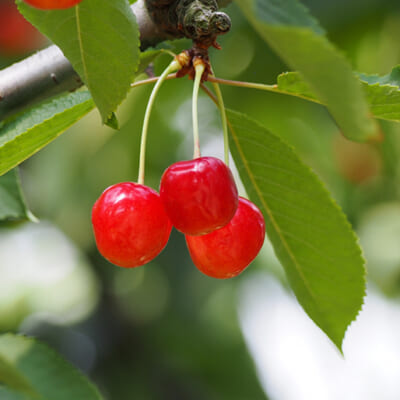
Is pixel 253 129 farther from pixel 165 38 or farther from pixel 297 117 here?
pixel 297 117

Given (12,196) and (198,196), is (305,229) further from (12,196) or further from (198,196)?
(12,196)

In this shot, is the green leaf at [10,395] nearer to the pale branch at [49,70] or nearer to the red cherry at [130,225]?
the red cherry at [130,225]

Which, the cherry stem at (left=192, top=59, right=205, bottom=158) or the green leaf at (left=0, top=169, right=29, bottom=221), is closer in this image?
the cherry stem at (left=192, top=59, right=205, bottom=158)

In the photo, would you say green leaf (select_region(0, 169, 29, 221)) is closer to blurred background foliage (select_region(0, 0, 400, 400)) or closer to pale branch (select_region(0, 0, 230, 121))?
pale branch (select_region(0, 0, 230, 121))

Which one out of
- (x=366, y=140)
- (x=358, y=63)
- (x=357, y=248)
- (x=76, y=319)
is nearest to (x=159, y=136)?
(x=358, y=63)

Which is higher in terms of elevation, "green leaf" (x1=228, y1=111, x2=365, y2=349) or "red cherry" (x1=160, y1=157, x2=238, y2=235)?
"red cherry" (x1=160, y1=157, x2=238, y2=235)

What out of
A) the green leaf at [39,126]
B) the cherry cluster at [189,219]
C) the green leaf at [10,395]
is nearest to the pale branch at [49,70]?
the green leaf at [39,126]

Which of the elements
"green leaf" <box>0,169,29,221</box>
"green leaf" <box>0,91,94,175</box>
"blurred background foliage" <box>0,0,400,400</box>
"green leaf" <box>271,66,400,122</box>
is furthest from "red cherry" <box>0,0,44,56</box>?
"green leaf" <box>271,66,400,122</box>
